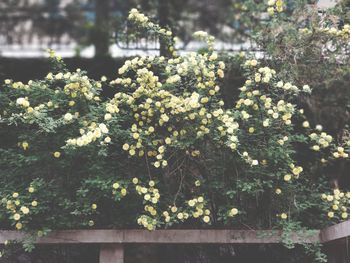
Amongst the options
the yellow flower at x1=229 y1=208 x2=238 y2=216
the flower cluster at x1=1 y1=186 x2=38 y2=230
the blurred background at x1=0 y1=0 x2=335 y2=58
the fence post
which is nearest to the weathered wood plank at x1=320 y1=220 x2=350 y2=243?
the yellow flower at x1=229 y1=208 x2=238 y2=216

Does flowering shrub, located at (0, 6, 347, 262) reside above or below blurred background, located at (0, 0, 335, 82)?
below

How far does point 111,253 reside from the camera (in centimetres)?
456

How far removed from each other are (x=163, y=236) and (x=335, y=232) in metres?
1.51

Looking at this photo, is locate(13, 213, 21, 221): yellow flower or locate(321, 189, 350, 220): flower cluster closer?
locate(13, 213, 21, 221): yellow flower

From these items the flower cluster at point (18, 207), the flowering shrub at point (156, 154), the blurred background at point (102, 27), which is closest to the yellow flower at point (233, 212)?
the flowering shrub at point (156, 154)

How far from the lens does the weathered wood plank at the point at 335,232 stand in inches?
161

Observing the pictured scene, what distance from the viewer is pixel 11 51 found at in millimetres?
6660

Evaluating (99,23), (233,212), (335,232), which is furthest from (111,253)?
(99,23)

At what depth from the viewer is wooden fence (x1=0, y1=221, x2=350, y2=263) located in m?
4.48

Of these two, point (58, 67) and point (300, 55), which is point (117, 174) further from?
point (300, 55)

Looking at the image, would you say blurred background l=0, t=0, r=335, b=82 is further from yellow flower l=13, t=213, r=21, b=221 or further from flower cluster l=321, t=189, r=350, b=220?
flower cluster l=321, t=189, r=350, b=220

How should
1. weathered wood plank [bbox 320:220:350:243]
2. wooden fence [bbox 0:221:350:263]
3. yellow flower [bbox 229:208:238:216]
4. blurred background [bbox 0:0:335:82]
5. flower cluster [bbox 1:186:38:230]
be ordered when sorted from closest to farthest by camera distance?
weathered wood plank [bbox 320:220:350:243] → flower cluster [bbox 1:186:38:230] → yellow flower [bbox 229:208:238:216] → wooden fence [bbox 0:221:350:263] → blurred background [bbox 0:0:335:82]

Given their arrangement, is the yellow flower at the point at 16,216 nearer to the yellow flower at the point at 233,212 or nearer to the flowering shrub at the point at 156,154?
the flowering shrub at the point at 156,154

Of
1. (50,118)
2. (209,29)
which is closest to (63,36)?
(209,29)
